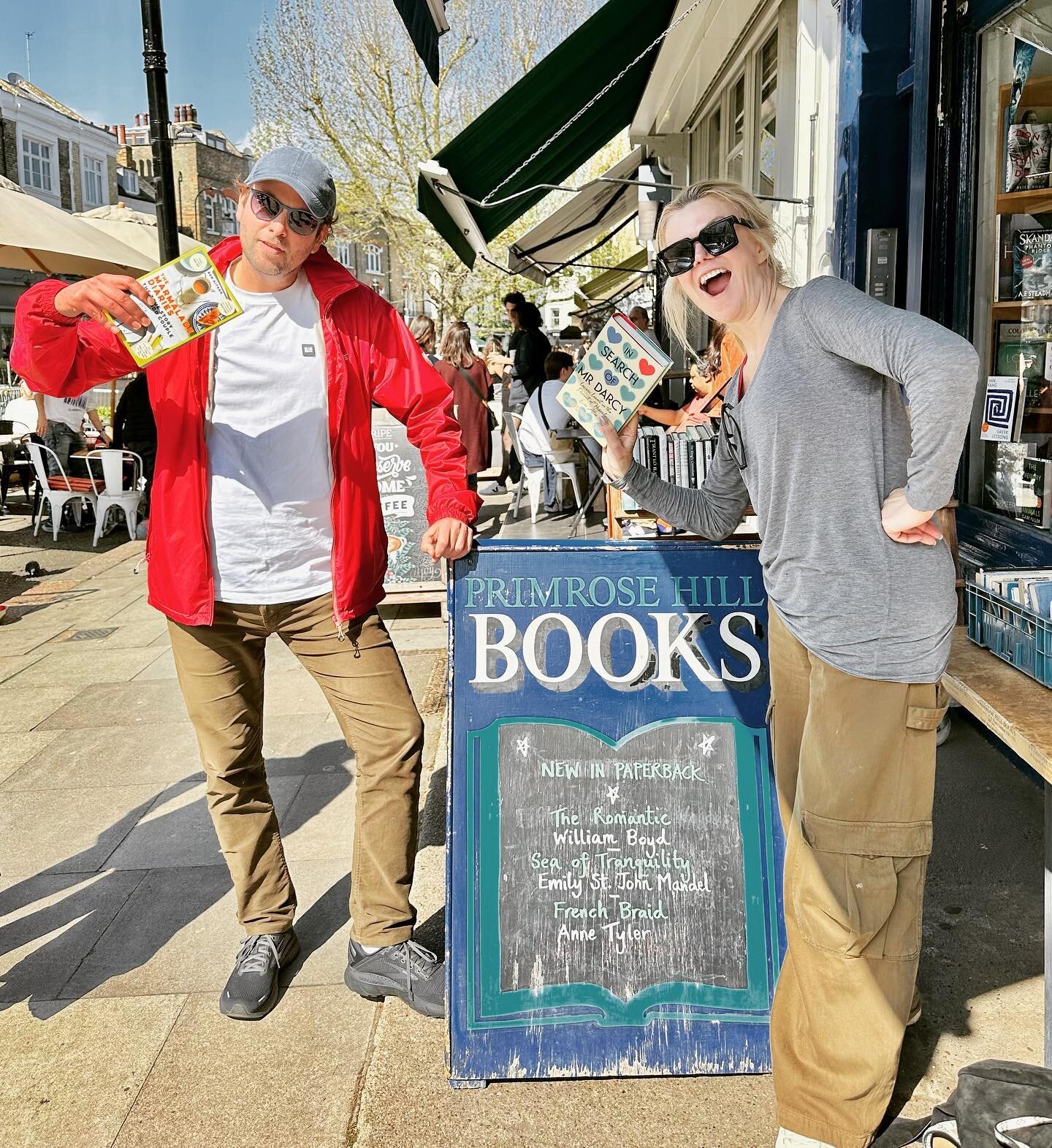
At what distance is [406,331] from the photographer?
2.88 meters

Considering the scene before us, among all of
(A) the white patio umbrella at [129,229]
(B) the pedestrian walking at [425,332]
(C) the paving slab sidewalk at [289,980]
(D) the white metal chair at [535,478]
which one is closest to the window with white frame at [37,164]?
(A) the white patio umbrella at [129,229]

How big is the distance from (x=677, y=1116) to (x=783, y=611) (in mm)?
1196

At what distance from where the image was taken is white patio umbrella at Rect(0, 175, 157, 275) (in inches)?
326

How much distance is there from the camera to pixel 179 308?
239cm

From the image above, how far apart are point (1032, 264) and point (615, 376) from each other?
7.58 ft

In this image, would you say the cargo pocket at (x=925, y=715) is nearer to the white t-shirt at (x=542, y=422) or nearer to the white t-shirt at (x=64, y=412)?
the white t-shirt at (x=542, y=422)

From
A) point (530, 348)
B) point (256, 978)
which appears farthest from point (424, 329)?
point (256, 978)

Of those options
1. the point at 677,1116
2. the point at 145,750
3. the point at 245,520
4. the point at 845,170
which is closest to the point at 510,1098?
the point at 677,1116

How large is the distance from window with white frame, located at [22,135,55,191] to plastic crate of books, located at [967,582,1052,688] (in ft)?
122

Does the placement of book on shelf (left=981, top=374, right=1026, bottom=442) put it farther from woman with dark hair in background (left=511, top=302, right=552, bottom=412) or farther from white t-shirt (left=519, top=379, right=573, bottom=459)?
woman with dark hair in background (left=511, top=302, right=552, bottom=412)

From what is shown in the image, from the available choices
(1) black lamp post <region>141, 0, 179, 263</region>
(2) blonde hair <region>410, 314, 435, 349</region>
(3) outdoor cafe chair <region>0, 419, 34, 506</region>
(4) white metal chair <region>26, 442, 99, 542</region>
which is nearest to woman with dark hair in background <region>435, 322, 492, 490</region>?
(2) blonde hair <region>410, 314, 435, 349</region>

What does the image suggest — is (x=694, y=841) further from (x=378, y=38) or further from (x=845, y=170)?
(x=378, y=38)

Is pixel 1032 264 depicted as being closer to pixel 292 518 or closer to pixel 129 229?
pixel 292 518

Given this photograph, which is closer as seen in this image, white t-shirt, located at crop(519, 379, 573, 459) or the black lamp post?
the black lamp post
